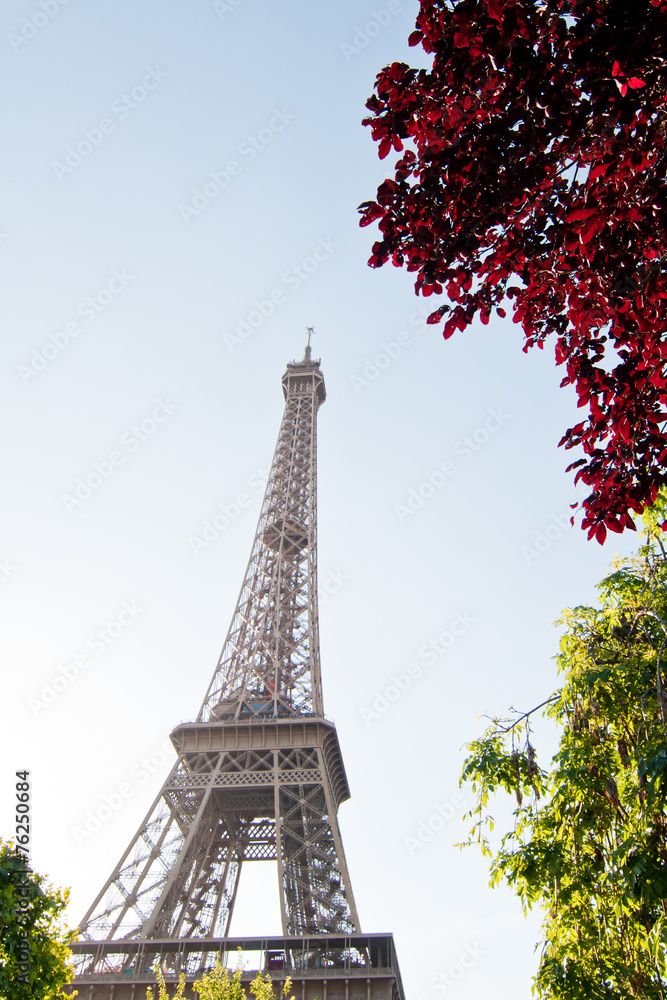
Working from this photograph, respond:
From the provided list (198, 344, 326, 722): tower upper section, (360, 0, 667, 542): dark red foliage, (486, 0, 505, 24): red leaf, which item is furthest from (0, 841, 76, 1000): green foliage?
(198, 344, 326, 722): tower upper section

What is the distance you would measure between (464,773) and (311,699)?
3727 cm

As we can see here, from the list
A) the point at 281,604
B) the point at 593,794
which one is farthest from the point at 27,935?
the point at 281,604

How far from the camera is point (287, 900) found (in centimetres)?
3625

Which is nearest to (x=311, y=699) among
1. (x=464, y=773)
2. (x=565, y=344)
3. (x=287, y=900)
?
(x=287, y=900)

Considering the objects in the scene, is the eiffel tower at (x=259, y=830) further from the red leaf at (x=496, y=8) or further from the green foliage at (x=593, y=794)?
the red leaf at (x=496, y=8)

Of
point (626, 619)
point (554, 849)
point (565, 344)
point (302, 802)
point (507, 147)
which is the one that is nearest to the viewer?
point (507, 147)

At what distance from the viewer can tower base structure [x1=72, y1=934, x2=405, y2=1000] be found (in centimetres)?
2970

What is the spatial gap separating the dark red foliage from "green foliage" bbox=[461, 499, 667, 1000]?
4314 mm

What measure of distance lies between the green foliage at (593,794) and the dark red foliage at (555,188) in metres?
4.31

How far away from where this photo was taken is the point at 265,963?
1228 inches

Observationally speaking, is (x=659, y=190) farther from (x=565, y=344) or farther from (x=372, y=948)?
(x=372, y=948)

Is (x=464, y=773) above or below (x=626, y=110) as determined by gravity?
below

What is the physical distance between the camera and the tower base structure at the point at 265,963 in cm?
2970

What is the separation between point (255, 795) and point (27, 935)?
29078mm
